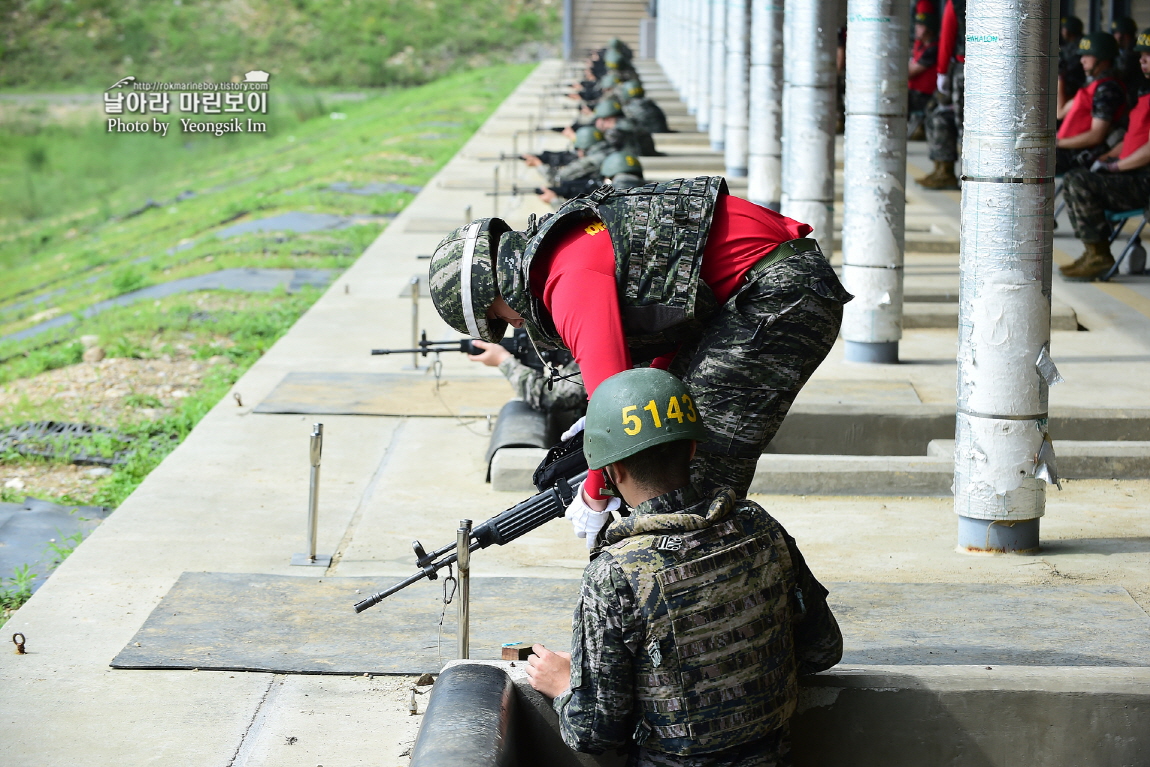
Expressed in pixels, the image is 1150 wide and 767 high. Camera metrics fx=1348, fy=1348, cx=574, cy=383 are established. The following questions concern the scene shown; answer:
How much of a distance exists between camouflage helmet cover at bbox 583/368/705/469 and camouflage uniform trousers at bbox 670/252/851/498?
91 centimetres

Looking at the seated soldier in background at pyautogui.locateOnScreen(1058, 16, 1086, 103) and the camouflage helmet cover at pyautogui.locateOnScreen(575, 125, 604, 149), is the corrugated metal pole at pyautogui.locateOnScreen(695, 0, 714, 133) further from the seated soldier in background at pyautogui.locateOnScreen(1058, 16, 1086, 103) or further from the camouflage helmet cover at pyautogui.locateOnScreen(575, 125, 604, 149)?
the camouflage helmet cover at pyautogui.locateOnScreen(575, 125, 604, 149)

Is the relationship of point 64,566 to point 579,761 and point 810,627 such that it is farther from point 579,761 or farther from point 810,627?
point 810,627

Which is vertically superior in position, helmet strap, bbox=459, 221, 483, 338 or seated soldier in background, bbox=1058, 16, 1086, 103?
seated soldier in background, bbox=1058, 16, 1086, 103

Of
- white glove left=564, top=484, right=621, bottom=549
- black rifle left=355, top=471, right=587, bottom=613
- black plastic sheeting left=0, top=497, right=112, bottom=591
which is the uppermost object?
white glove left=564, top=484, right=621, bottom=549

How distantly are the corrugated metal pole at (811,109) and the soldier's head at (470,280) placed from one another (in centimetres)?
627

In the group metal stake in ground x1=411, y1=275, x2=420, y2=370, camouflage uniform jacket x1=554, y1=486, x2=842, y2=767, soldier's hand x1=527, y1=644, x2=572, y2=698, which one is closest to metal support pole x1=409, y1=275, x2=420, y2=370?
metal stake in ground x1=411, y1=275, x2=420, y2=370

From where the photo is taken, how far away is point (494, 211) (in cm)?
1764

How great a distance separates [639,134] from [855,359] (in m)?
8.65

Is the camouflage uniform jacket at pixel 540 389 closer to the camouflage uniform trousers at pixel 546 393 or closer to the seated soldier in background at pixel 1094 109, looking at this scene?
the camouflage uniform trousers at pixel 546 393

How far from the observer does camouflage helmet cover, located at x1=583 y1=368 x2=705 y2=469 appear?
3061mm

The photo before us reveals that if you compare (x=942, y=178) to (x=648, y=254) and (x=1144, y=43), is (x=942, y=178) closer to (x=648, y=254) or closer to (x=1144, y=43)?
(x=1144, y=43)

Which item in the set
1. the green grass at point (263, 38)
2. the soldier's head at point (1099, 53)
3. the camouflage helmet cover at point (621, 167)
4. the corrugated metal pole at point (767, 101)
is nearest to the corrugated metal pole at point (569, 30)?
the green grass at point (263, 38)

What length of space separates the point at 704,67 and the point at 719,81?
4025mm

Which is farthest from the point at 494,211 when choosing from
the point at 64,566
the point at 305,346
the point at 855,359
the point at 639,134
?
the point at 64,566
